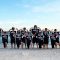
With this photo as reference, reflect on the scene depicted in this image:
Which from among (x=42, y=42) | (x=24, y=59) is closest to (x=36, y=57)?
(x=24, y=59)

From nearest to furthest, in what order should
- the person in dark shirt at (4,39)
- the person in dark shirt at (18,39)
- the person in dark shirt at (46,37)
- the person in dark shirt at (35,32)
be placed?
1. the person in dark shirt at (35,32)
2. the person in dark shirt at (46,37)
3. the person in dark shirt at (18,39)
4. the person in dark shirt at (4,39)

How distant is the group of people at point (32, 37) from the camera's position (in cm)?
1544

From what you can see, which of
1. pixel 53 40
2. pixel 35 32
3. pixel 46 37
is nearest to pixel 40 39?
pixel 46 37

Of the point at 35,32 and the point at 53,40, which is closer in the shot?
the point at 35,32

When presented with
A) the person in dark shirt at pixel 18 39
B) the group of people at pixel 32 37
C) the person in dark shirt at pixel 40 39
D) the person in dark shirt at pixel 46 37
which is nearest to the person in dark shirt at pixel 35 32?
the group of people at pixel 32 37

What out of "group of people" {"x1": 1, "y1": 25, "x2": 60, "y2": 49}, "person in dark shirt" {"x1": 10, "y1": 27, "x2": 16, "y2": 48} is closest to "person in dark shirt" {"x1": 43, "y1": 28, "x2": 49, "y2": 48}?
"group of people" {"x1": 1, "y1": 25, "x2": 60, "y2": 49}

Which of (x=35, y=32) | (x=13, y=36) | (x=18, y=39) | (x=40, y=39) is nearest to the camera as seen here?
(x=35, y=32)

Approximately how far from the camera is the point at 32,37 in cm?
1565

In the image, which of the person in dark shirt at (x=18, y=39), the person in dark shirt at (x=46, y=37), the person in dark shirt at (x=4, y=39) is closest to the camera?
the person in dark shirt at (x=46, y=37)

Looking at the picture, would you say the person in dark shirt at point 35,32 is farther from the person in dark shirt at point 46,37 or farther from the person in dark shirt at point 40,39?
the person in dark shirt at point 46,37

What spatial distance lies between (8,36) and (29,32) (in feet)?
5.31

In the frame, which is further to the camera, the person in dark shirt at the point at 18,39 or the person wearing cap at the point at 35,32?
the person in dark shirt at the point at 18,39

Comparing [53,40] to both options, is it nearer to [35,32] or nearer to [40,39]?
[40,39]

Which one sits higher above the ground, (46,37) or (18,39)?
(46,37)
